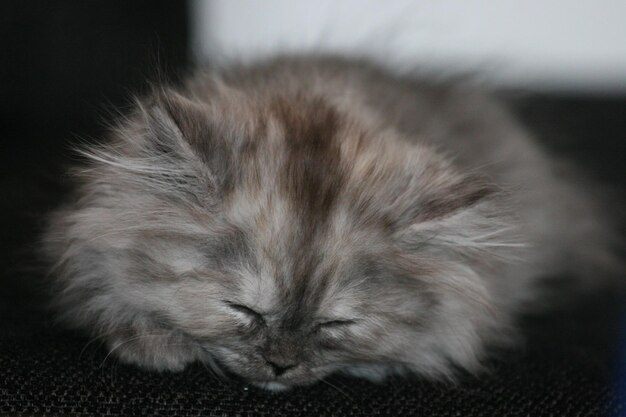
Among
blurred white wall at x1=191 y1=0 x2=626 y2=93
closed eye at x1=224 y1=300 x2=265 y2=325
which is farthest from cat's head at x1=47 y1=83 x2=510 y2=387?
blurred white wall at x1=191 y1=0 x2=626 y2=93

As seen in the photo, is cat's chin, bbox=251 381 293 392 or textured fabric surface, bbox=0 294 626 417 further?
cat's chin, bbox=251 381 293 392

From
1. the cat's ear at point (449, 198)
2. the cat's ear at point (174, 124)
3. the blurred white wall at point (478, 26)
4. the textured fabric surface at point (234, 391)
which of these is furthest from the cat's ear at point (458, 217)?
the blurred white wall at point (478, 26)

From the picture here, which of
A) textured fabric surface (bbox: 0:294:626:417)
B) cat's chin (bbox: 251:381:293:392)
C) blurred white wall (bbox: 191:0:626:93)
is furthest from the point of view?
blurred white wall (bbox: 191:0:626:93)

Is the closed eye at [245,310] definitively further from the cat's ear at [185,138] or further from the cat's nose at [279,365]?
the cat's ear at [185,138]

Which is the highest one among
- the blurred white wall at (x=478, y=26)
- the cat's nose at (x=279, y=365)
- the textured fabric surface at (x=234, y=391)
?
the blurred white wall at (x=478, y=26)

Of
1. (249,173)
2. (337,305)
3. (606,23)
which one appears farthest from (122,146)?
(606,23)

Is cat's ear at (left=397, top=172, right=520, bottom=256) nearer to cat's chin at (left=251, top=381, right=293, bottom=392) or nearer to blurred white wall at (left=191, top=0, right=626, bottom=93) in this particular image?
cat's chin at (left=251, top=381, right=293, bottom=392)
